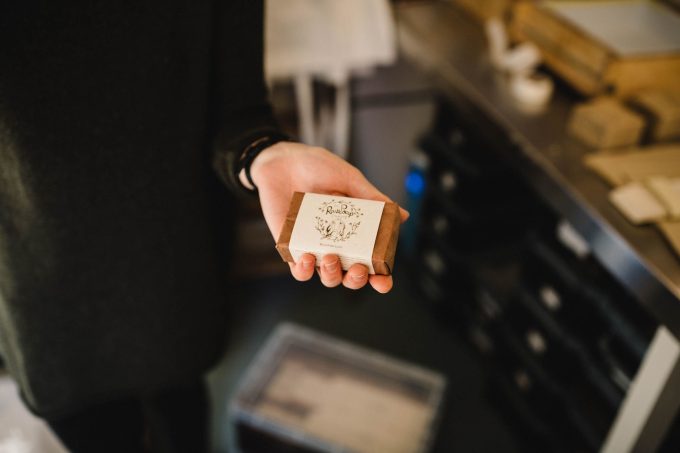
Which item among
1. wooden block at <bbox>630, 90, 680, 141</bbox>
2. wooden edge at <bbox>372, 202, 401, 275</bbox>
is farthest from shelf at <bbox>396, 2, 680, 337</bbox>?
wooden edge at <bbox>372, 202, 401, 275</bbox>

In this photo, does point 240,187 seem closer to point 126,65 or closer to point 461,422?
point 126,65

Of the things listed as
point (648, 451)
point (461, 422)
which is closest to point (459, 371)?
point (461, 422)

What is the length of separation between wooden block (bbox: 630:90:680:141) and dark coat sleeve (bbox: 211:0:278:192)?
91 centimetres

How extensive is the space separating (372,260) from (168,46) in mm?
397

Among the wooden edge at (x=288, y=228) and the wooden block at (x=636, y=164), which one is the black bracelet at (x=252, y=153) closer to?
the wooden edge at (x=288, y=228)

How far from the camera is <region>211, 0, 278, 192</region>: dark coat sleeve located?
808 millimetres

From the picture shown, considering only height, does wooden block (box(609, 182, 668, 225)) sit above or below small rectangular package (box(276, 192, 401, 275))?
below

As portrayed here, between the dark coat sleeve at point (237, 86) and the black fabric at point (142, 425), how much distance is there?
48 cm

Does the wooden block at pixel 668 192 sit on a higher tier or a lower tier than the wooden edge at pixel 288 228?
lower

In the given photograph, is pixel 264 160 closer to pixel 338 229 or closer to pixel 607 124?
pixel 338 229

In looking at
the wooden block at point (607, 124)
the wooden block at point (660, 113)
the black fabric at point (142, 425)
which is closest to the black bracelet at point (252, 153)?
the black fabric at point (142, 425)

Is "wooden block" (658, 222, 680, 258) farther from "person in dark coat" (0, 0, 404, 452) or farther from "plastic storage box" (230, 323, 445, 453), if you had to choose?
"plastic storage box" (230, 323, 445, 453)

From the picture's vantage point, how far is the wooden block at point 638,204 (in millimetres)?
1054

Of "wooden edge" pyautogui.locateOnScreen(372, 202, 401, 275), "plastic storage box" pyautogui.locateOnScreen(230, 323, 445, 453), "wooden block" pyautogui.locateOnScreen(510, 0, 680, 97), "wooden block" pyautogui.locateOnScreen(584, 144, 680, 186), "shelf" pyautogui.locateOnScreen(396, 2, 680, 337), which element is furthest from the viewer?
"plastic storage box" pyautogui.locateOnScreen(230, 323, 445, 453)
